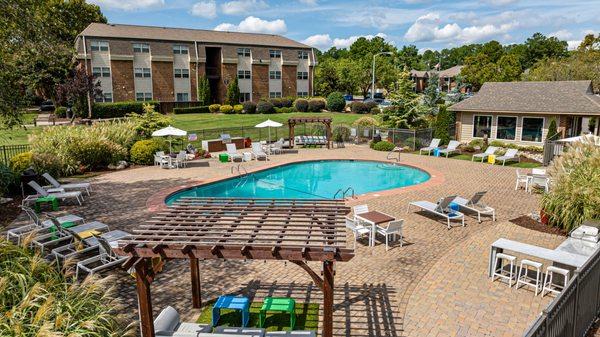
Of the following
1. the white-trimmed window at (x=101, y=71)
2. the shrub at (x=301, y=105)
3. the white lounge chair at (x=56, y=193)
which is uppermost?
the white-trimmed window at (x=101, y=71)

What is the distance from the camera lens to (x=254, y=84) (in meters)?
59.8

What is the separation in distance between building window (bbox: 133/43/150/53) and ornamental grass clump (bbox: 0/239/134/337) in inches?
1909

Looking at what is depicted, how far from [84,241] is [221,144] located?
19079 mm

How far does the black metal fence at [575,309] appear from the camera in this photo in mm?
4887

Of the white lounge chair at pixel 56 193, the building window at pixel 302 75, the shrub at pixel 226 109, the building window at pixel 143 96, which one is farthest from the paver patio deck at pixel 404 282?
the building window at pixel 302 75

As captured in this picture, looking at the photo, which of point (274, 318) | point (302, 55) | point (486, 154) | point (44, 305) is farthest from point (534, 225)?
point (302, 55)

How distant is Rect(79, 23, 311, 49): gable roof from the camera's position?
5006 cm

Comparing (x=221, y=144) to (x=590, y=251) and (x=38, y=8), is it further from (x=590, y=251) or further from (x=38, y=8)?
(x=590, y=251)

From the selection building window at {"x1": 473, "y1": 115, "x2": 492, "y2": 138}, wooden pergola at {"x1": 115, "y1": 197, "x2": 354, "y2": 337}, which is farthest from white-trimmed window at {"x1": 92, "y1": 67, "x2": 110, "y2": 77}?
wooden pergola at {"x1": 115, "y1": 197, "x2": 354, "y2": 337}

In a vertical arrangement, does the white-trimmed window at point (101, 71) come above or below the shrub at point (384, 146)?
above

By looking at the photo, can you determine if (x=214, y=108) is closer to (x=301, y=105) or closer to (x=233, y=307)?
(x=301, y=105)

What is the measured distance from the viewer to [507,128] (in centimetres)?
2830

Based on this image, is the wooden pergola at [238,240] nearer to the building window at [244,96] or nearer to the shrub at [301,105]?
the shrub at [301,105]

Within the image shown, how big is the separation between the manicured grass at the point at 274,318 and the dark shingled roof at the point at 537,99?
80.0 ft
